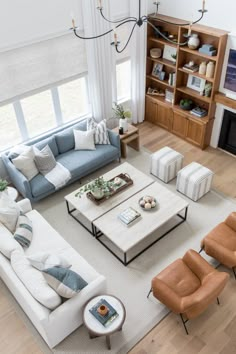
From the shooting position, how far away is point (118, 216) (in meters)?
5.30

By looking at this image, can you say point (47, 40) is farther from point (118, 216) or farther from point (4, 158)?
point (118, 216)

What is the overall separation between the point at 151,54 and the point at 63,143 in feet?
9.75

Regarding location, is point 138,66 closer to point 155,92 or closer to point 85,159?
point 155,92

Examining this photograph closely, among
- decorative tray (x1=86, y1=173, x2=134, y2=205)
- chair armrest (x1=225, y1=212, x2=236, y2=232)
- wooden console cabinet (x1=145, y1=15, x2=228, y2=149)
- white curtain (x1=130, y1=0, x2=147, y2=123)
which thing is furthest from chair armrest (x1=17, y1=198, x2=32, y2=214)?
wooden console cabinet (x1=145, y1=15, x2=228, y2=149)

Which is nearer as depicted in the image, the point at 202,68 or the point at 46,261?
the point at 46,261

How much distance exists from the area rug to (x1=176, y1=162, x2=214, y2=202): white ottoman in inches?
6.9

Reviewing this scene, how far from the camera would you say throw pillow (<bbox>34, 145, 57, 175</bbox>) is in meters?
6.11

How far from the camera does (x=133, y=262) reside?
5.17 metres

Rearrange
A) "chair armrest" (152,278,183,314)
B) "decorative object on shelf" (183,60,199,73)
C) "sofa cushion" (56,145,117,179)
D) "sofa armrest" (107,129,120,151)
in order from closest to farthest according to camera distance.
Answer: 1. "chair armrest" (152,278,183,314)
2. "sofa cushion" (56,145,117,179)
3. "sofa armrest" (107,129,120,151)
4. "decorative object on shelf" (183,60,199,73)

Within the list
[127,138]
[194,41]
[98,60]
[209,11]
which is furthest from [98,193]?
[209,11]

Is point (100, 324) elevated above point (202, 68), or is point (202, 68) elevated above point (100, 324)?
point (202, 68)

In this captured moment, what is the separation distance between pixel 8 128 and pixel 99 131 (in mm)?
1764

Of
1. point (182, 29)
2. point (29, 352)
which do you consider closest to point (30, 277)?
point (29, 352)

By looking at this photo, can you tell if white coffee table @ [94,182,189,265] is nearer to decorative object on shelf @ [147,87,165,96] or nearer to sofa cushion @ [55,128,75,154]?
sofa cushion @ [55,128,75,154]
